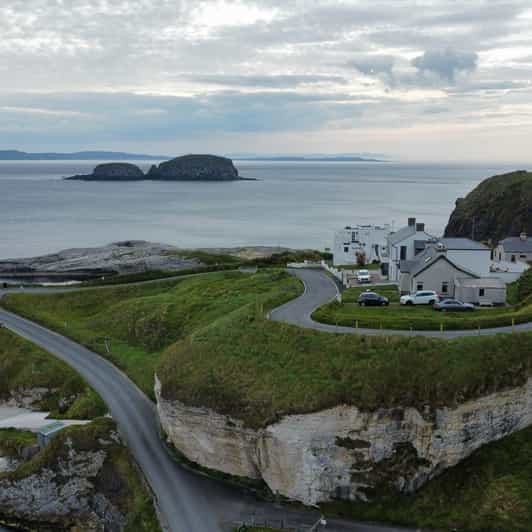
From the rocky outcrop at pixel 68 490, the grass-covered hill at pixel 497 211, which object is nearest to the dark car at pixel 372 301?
the rocky outcrop at pixel 68 490

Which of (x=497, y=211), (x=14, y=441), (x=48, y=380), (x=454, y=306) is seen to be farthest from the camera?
(x=497, y=211)

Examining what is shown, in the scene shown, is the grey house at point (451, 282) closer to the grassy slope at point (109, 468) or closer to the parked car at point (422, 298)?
the parked car at point (422, 298)

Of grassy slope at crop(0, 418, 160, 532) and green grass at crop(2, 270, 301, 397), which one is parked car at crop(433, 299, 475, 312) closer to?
green grass at crop(2, 270, 301, 397)

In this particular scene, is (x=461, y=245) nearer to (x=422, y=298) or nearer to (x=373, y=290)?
(x=373, y=290)

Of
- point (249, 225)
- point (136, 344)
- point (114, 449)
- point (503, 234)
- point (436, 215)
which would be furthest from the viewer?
point (436, 215)

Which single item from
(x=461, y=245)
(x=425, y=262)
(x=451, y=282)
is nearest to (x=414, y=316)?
(x=451, y=282)

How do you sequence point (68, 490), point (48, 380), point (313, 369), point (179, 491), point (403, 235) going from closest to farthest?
point (179, 491)
point (313, 369)
point (68, 490)
point (48, 380)
point (403, 235)

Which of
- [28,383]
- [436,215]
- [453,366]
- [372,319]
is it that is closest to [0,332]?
[28,383]

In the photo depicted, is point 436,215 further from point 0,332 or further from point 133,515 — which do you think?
point 133,515
